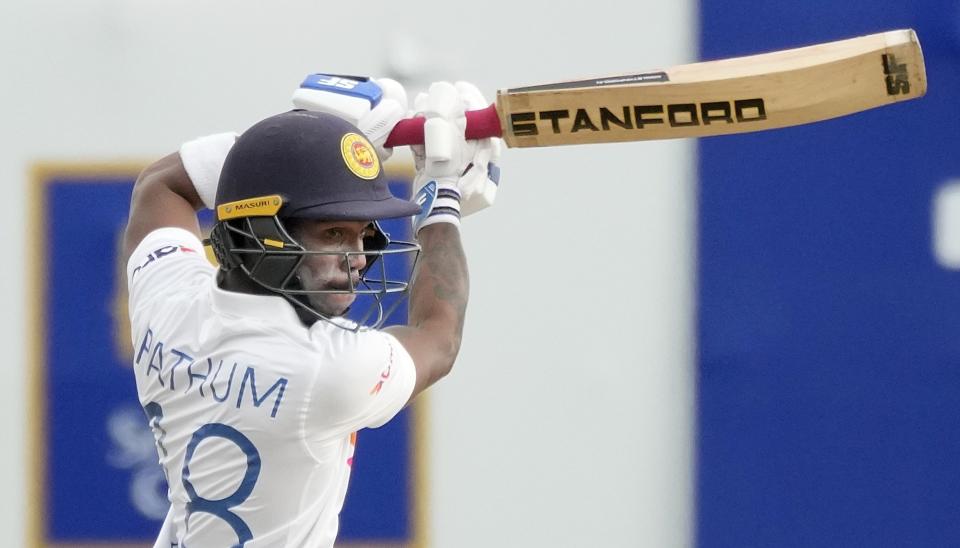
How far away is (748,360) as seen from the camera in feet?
8.97

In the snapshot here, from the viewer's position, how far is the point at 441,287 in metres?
1.92

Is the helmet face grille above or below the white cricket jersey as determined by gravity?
above

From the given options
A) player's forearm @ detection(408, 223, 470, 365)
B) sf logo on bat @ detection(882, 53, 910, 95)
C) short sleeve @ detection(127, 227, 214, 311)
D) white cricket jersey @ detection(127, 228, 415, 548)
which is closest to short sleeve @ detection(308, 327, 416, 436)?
white cricket jersey @ detection(127, 228, 415, 548)

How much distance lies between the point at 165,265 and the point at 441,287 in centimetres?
36

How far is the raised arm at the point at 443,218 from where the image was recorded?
6.04 feet

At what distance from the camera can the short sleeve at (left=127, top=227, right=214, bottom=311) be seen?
1.85 m

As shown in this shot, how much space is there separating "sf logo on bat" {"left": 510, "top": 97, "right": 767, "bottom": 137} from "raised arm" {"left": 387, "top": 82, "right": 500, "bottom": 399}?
73 mm

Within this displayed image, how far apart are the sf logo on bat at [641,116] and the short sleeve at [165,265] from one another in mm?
480

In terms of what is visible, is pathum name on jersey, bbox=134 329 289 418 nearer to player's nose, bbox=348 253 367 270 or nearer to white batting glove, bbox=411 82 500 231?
player's nose, bbox=348 253 367 270

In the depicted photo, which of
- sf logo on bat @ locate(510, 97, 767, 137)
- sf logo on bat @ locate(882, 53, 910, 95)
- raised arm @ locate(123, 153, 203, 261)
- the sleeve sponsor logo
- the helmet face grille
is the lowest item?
the helmet face grille

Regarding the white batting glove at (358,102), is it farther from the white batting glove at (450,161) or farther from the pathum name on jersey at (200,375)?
the pathum name on jersey at (200,375)

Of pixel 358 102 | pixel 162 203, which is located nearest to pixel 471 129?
pixel 358 102

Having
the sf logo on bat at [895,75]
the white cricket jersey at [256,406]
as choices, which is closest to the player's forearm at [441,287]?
the white cricket jersey at [256,406]

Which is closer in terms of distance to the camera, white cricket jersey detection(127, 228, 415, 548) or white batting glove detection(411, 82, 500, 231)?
white cricket jersey detection(127, 228, 415, 548)
